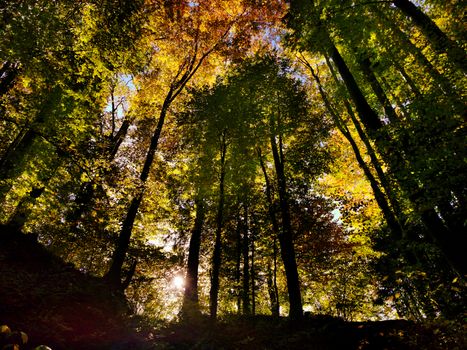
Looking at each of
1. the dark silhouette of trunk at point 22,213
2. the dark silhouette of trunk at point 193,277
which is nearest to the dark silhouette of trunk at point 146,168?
the dark silhouette of trunk at point 193,277

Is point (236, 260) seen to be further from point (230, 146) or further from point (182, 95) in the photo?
point (182, 95)

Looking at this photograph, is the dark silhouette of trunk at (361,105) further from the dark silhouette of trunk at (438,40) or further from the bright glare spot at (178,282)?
the bright glare spot at (178,282)

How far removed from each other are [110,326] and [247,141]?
8.87 m

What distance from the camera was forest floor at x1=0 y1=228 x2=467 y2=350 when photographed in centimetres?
666

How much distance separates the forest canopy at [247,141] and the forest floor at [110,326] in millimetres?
1072

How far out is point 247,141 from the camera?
537 inches

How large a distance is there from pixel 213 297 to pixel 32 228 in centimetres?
1642

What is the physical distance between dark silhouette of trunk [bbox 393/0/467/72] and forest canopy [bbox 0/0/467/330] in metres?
0.04

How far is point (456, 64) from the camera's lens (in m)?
5.58

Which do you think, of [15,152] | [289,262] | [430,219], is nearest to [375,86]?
[430,219]

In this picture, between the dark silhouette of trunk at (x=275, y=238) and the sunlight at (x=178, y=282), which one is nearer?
the dark silhouette of trunk at (x=275, y=238)

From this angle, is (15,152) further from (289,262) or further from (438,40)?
(438,40)

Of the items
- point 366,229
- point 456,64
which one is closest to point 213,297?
point 366,229

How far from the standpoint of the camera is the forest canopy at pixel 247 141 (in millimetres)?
6559
